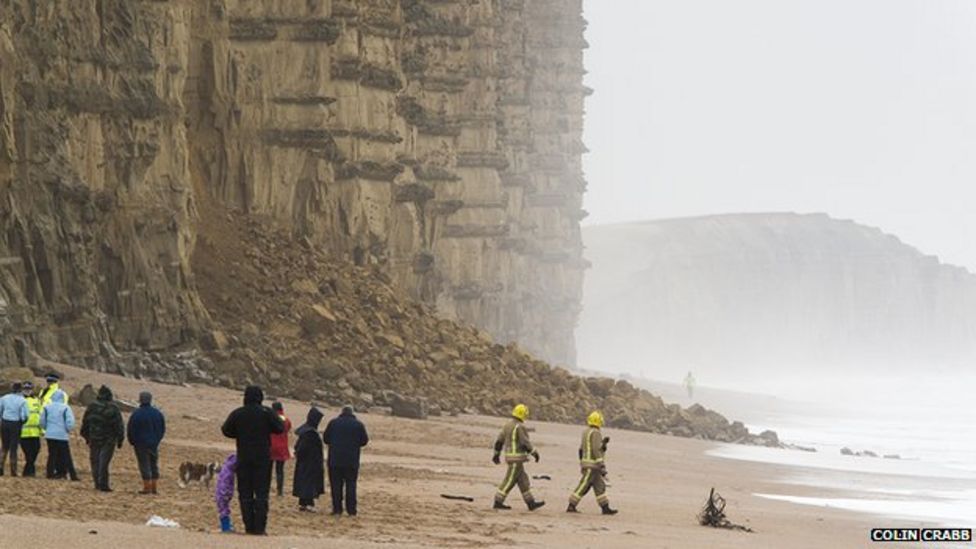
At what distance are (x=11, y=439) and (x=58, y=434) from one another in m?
0.74

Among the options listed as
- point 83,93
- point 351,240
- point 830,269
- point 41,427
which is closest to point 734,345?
point 830,269

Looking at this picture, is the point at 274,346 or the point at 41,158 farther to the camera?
the point at 274,346

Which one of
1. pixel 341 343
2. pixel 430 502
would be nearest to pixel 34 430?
pixel 430 502

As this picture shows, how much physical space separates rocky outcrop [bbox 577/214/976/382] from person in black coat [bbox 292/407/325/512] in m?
141

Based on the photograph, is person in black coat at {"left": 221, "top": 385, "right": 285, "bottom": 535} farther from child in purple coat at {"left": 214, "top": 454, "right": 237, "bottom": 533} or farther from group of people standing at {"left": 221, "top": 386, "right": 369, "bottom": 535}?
child in purple coat at {"left": 214, "top": 454, "right": 237, "bottom": 533}

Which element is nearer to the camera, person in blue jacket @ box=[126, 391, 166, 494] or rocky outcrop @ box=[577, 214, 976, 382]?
person in blue jacket @ box=[126, 391, 166, 494]

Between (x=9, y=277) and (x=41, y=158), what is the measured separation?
219 centimetres

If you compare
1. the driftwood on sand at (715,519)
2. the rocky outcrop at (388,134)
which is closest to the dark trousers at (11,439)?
the driftwood on sand at (715,519)

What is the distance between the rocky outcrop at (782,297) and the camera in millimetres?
169125

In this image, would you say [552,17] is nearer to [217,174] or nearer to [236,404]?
[217,174]

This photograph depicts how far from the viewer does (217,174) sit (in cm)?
4531

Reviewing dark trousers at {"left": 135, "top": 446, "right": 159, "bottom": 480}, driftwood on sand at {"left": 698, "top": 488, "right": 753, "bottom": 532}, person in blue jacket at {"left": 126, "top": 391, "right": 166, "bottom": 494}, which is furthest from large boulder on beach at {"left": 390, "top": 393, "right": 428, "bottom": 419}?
dark trousers at {"left": 135, "top": 446, "right": 159, "bottom": 480}

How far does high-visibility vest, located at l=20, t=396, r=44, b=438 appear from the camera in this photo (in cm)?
2423

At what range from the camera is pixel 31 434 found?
2434 cm
